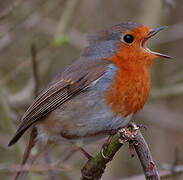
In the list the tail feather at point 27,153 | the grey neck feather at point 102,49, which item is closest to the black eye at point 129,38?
the grey neck feather at point 102,49

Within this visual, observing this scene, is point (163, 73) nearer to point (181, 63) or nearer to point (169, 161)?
point (181, 63)

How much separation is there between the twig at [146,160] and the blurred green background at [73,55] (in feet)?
8.16

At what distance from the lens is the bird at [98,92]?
3.99 m

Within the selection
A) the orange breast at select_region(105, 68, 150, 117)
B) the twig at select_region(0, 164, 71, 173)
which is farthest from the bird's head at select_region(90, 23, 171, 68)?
the twig at select_region(0, 164, 71, 173)

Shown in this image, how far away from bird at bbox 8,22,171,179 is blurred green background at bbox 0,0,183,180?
29.0 inches

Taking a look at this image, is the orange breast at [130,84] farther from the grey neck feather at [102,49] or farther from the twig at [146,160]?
the twig at [146,160]

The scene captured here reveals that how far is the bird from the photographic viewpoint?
399cm

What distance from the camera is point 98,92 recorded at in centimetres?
405

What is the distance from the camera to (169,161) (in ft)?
20.6

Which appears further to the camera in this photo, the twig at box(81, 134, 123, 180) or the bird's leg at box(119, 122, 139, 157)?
the twig at box(81, 134, 123, 180)

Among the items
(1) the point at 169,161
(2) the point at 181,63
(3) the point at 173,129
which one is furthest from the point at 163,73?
(1) the point at 169,161

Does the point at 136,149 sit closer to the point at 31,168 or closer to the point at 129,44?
the point at 129,44

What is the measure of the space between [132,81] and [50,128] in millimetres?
999

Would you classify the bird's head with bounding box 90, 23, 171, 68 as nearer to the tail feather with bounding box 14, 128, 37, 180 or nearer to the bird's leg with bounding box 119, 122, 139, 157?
the tail feather with bounding box 14, 128, 37, 180
